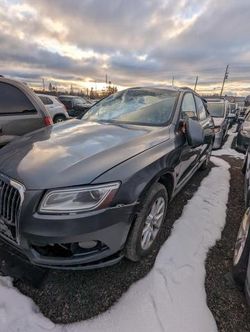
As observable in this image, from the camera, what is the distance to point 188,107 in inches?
144

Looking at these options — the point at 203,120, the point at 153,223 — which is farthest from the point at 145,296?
the point at 203,120

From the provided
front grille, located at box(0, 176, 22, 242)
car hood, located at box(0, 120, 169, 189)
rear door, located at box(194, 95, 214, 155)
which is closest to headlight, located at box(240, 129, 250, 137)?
rear door, located at box(194, 95, 214, 155)

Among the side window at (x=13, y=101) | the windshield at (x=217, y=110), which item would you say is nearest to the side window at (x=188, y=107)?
the side window at (x=13, y=101)

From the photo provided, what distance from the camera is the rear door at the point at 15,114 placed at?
3330 mm

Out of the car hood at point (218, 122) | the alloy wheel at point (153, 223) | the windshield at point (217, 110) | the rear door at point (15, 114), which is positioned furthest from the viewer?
the windshield at point (217, 110)

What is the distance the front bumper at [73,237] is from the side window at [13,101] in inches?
84.6

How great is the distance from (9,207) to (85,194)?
0.64m

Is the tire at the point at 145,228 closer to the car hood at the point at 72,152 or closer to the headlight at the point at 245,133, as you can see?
the car hood at the point at 72,152

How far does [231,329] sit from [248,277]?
1.37 ft

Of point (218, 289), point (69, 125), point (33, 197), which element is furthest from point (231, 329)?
point (69, 125)

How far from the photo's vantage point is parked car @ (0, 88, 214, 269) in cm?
176

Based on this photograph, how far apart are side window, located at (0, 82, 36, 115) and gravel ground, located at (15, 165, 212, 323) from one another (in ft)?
7.87

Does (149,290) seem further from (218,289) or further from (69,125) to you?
(69,125)

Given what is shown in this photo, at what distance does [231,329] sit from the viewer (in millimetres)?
1811
